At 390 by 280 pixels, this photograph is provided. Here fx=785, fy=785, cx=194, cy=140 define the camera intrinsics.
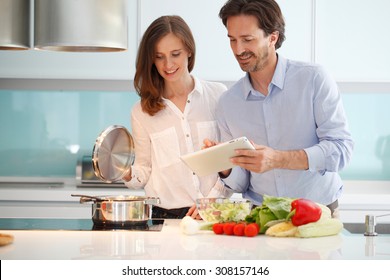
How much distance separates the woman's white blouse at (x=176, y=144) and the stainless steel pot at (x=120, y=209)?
1.68 feet

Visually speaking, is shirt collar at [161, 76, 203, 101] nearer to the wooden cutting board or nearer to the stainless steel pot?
the stainless steel pot

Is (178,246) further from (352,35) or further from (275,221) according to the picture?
(352,35)

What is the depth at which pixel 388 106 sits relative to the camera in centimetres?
553

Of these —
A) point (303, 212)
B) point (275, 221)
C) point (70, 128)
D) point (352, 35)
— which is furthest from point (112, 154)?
point (70, 128)

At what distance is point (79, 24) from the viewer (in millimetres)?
3027

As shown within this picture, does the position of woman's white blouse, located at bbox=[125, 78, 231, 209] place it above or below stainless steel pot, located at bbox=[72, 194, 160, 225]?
above

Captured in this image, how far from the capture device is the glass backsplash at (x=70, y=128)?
5.54 metres

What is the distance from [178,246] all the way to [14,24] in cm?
119

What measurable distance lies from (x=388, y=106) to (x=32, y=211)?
256cm

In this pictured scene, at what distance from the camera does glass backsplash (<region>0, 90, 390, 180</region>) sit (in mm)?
5543

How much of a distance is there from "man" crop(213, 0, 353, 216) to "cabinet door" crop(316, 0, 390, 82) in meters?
1.54

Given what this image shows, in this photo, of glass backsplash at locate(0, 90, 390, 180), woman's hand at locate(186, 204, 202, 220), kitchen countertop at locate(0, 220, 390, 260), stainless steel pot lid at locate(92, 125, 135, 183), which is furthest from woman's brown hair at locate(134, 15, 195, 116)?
glass backsplash at locate(0, 90, 390, 180)

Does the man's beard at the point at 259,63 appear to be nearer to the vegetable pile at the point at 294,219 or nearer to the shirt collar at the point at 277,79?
the shirt collar at the point at 277,79
